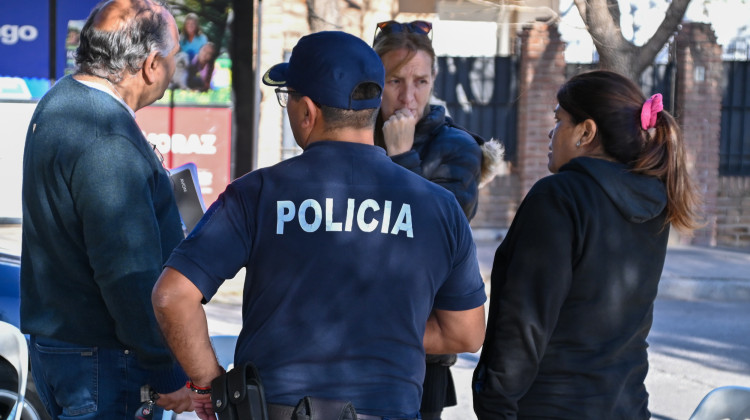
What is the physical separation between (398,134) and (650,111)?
0.92 m

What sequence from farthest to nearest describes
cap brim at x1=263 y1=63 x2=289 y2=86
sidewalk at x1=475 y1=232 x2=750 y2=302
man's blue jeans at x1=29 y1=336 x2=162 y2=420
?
sidewalk at x1=475 y1=232 x2=750 y2=302, man's blue jeans at x1=29 y1=336 x2=162 y2=420, cap brim at x1=263 y1=63 x2=289 y2=86

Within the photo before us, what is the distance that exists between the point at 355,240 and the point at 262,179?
0.25 m

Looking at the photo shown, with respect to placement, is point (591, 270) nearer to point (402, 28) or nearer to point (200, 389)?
point (200, 389)

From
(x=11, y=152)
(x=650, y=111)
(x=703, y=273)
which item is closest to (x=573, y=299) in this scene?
(x=650, y=111)

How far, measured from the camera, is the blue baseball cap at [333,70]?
210 cm

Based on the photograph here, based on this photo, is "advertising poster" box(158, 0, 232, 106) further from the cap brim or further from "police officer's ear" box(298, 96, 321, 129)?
"police officer's ear" box(298, 96, 321, 129)

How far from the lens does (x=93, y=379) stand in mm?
2549

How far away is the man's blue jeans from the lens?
8.36 feet

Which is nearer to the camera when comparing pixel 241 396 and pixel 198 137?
pixel 241 396

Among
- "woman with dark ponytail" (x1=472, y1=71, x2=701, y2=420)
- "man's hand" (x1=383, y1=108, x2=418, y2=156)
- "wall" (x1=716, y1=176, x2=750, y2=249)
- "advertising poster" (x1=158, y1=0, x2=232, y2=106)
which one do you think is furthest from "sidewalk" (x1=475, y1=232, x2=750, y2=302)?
"woman with dark ponytail" (x1=472, y1=71, x2=701, y2=420)

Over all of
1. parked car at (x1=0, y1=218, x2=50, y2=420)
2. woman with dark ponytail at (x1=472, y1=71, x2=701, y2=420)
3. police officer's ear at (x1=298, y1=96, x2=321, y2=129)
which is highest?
police officer's ear at (x1=298, y1=96, x2=321, y2=129)

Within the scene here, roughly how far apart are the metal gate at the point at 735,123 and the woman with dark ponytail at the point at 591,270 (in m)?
11.9

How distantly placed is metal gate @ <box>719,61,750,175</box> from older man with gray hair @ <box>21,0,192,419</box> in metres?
12.3

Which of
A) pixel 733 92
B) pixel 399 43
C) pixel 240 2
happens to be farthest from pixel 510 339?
pixel 733 92
